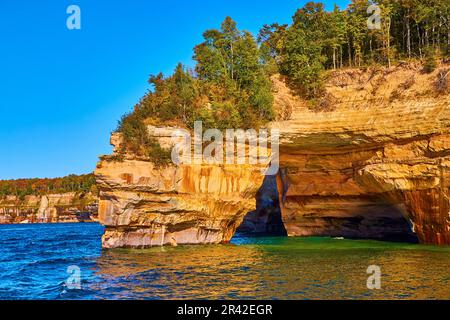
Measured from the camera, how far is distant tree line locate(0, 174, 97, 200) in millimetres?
121750

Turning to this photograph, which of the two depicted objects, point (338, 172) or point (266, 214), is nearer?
point (338, 172)

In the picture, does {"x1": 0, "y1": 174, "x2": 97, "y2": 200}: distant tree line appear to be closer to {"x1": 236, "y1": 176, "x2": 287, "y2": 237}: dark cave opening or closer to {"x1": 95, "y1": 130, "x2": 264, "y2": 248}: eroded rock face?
{"x1": 236, "y1": 176, "x2": 287, "y2": 237}: dark cave opening

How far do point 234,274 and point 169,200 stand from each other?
1067cm

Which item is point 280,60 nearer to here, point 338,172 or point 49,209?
point 338,172

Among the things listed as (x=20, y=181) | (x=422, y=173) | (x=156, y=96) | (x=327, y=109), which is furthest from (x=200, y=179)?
(x=20, y=181)

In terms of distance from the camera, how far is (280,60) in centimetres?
3906

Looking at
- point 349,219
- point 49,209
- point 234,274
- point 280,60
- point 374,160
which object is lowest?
point 49,209

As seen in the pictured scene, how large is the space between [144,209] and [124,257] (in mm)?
4472

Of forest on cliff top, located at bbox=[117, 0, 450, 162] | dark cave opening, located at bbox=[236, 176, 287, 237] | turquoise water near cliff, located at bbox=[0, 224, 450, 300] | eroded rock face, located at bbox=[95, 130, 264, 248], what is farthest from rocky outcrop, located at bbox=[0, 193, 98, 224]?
turquoise water near cliff, located at bbox=[0, 224, 450, 300]

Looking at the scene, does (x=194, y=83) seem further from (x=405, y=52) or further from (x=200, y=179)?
(x=405, y=52)

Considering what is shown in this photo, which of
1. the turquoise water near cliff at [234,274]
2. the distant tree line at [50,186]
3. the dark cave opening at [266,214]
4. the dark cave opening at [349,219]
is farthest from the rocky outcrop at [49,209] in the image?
the turquoise water near cliff at [234,274]

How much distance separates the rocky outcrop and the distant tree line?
72.1 inches

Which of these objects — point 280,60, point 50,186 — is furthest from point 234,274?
point 50,186

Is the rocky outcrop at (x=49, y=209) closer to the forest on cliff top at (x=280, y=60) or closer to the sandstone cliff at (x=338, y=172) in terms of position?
the forest on cliff top at (x=280, y=60)
